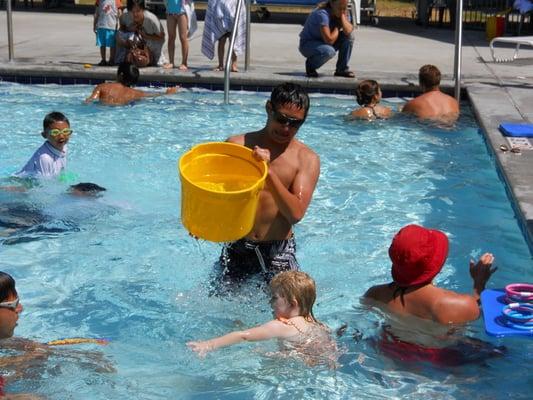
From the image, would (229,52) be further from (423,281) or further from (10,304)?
(10,304)

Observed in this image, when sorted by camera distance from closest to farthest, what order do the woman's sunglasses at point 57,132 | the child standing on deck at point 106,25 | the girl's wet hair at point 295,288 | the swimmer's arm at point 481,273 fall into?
the girl's wet hair at point 295,288 < the swimmer's arm at point 481,273 < the woman's sunglasses at point 57,132 < the child standing on deck at point 106,25

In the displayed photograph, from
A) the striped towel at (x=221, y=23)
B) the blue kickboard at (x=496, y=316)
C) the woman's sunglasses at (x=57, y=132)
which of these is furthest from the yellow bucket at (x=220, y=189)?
the striped towel at (x=221, y=23)

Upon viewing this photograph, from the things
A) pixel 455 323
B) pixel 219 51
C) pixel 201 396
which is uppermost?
pixel 219 51

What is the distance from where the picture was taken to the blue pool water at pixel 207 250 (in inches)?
179

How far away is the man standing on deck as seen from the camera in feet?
32.9

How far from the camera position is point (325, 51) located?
38.8 feet

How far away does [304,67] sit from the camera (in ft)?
42.6

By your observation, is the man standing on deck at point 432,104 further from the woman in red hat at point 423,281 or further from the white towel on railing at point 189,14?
the woman in red hat at point 423,281

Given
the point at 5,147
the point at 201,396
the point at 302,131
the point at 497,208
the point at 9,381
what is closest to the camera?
the point at 9,381

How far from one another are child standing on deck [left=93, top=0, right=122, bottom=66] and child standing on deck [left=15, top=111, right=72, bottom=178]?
5.68 meters

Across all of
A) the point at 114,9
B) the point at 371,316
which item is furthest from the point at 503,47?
the point at 371,316

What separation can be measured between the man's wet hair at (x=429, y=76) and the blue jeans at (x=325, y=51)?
2.04 metres

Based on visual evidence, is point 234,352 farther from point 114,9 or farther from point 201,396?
point 114,9

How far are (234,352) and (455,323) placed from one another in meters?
1.10
